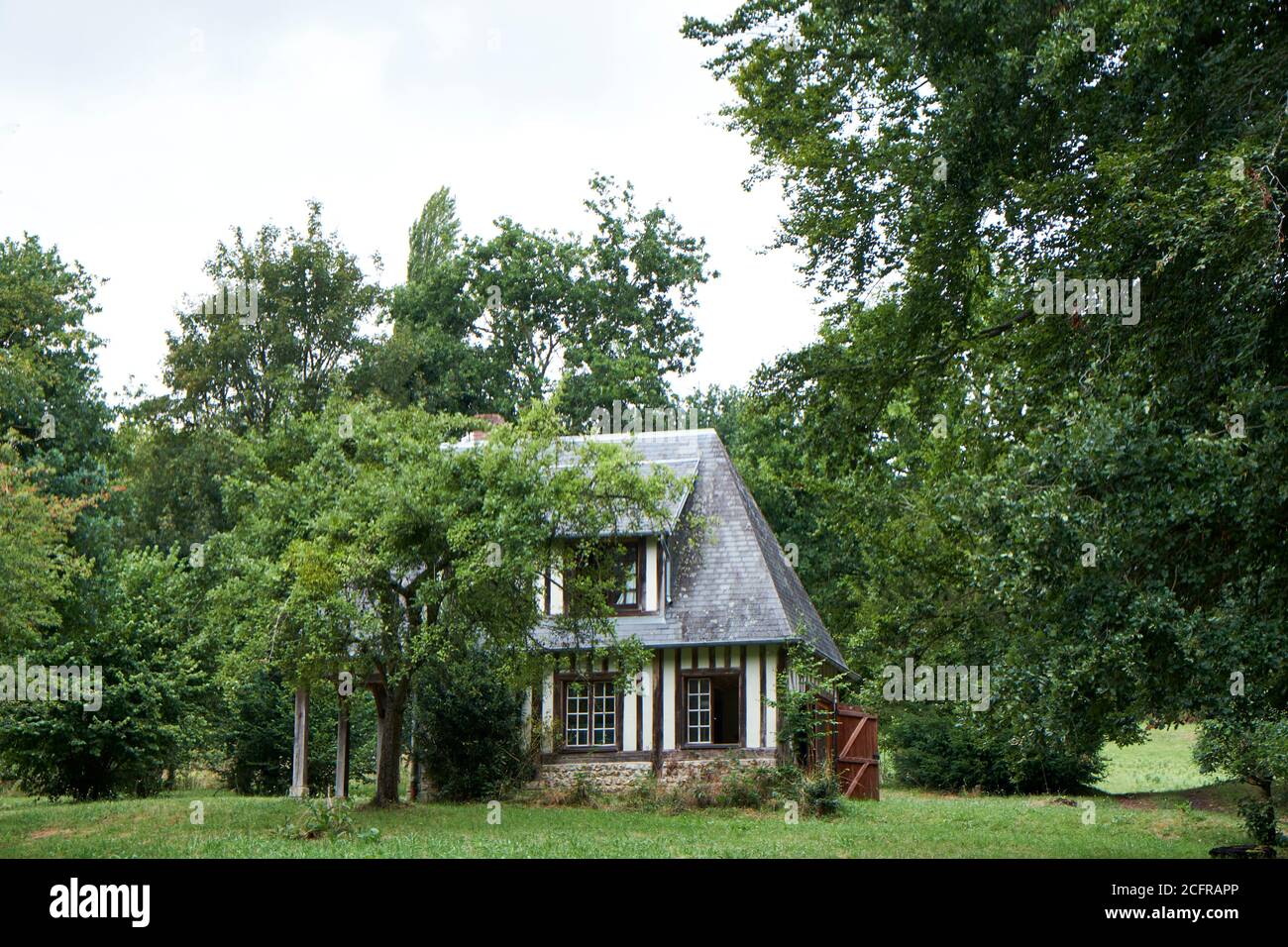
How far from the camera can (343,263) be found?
41156 millimetres

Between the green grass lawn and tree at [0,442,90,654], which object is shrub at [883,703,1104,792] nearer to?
the green grass lawn

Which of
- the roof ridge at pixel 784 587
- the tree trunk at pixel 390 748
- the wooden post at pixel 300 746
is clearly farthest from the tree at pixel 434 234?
the tree trunk at pixel 390 748

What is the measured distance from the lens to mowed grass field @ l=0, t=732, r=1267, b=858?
1516 cm

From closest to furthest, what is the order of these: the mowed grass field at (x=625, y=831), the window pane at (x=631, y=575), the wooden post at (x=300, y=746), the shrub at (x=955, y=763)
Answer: the mowed grass field at (x=625, y=831)
the wooden post at (x=300, y=746)
the window pane at (x=631, y=575)
the shrub at (x=955, y=763)

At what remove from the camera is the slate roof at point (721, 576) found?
23.8m

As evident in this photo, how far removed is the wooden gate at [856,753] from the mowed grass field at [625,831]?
4.02ft

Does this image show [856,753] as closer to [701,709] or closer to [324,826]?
[701,709]

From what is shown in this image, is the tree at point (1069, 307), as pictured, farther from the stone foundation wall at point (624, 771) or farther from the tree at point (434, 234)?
the tree at point (434, 234)

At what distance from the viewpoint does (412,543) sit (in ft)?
61.4

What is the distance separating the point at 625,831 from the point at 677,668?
19.5ft

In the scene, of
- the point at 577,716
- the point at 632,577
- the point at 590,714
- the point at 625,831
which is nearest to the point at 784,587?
the point at 632,577

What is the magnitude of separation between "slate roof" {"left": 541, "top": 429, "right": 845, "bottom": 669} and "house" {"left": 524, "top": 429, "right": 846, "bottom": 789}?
3 centimetres

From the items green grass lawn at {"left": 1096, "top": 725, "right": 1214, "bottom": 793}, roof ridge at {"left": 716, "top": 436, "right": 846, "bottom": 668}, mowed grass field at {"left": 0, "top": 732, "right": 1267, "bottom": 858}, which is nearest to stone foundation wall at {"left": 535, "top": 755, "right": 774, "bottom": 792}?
mowed grass field at {"left": 0, "top": 732, "right": 1267, "bottom": 858}
